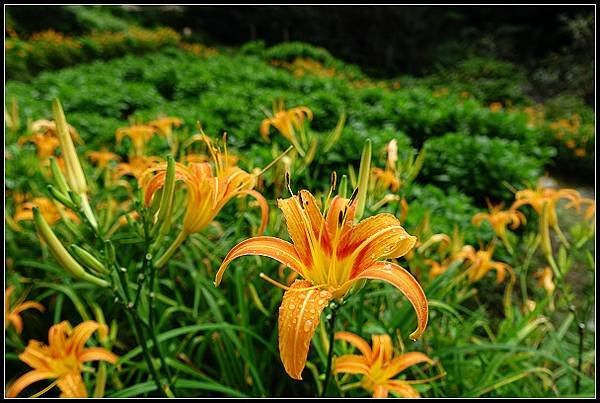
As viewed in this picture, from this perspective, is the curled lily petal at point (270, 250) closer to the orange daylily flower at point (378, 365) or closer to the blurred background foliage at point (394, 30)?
the orange daylily flower at point (378, 365)

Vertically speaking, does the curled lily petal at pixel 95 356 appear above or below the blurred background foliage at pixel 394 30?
below

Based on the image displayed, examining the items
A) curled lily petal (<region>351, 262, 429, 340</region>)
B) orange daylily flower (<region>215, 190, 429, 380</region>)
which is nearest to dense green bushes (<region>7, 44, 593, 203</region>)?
orange daylily flower (<region>215, 190, 429, 380</region>)

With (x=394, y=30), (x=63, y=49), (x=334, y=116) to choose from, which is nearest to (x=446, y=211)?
(x=334, y=116)

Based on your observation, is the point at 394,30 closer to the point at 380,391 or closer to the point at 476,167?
the point at 476,167

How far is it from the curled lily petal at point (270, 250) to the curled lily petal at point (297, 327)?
0.22ft

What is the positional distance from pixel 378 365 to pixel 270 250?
51 centimetres

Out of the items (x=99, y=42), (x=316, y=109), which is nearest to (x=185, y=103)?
(x=316, y=109)

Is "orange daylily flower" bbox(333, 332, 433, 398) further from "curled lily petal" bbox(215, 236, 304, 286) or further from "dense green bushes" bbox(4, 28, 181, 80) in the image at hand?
"dense green bushes" bbox(4, 28, 181, 80)

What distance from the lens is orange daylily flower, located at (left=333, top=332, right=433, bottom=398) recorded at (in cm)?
94

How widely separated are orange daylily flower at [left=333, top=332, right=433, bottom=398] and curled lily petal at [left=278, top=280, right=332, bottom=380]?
0.46 m

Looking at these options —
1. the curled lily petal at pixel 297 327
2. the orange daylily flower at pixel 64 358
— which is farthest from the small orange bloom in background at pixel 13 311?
the curled lily petal at pixel 297 327

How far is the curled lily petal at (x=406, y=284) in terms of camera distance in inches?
20.8

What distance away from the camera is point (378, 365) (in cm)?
97

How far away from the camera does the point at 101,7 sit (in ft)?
47.9
